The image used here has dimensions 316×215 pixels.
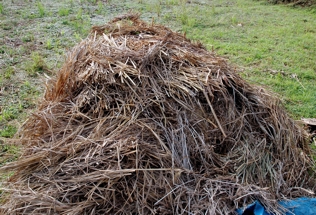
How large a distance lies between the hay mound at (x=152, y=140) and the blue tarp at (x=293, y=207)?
6 cm

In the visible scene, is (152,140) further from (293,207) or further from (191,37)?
(191,37)

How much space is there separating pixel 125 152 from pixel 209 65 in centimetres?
113

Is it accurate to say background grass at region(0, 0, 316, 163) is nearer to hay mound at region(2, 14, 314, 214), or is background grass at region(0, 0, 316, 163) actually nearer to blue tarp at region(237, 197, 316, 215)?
hay mound at region(2, 14, 314, 214)

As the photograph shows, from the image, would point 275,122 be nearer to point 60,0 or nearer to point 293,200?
point 293,200

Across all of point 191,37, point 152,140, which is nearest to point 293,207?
→ point 152,140

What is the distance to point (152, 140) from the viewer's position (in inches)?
95.1

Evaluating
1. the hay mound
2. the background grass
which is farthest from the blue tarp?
the background grass

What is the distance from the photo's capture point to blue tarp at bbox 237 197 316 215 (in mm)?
2191

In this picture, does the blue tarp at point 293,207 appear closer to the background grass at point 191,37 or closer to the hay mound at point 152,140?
the hay mound at point 152,140

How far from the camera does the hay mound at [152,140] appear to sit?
216 cm

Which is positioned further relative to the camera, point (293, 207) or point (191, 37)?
point (191, 37)

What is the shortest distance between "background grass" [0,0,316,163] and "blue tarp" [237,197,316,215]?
1522mm

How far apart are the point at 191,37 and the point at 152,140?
4191 millimetres

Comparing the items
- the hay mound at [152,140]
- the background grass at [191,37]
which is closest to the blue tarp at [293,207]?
the hay mound at [152,140]
